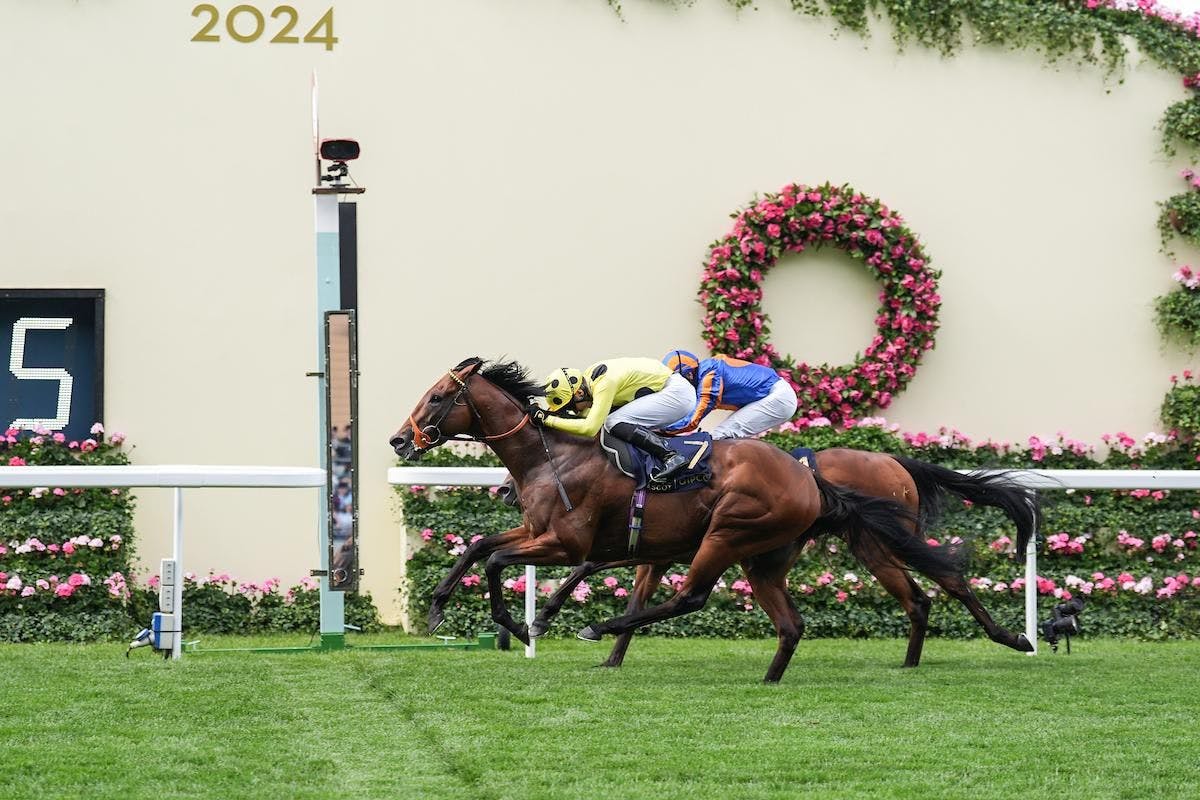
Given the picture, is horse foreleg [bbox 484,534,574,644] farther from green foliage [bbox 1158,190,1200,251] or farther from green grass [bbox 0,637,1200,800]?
green foliage [bbox 1158,190,1200,251]

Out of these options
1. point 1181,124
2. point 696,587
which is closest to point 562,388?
point 696,587

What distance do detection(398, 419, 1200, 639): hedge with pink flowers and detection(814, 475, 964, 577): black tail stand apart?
2.04 meters

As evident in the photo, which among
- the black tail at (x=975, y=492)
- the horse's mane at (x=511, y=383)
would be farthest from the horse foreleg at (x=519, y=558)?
the black tail at (x=975, y=492)

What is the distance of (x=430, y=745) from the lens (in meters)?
5.41

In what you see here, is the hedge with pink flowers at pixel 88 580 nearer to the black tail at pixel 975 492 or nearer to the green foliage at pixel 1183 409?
the black tail at pixel 975 492

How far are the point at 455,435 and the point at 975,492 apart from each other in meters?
2.73

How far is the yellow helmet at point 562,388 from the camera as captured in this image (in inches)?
298

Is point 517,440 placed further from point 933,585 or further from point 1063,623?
point 933,585

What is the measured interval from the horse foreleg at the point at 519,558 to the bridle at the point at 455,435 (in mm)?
519

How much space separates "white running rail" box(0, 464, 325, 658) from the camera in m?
7.88

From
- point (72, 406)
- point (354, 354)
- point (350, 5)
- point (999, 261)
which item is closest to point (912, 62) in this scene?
point (999, 261)

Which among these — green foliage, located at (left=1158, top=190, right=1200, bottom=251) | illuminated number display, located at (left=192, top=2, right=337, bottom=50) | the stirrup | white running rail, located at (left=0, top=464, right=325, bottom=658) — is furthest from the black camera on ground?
illuminated number display, located at (left=192, top=2, right=337, bottom=50)

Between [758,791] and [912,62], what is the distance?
8.11 metres

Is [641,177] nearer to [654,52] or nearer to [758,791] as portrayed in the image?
[654,52]
